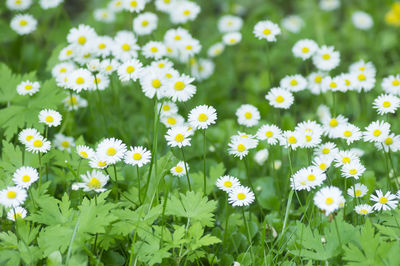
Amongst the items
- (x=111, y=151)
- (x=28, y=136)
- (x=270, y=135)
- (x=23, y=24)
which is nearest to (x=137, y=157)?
(x=111, y=151)

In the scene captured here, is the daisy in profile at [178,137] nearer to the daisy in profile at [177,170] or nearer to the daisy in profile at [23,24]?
the daisy in profile at [177,170]

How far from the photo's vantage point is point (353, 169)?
1.80m

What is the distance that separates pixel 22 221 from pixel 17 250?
103 millimetres

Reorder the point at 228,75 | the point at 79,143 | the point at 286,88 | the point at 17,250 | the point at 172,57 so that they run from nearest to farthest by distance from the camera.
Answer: the point at 17,250 < the point at 79,143 < the point at 286,88 < the point at 172,57 < the point at 228,75

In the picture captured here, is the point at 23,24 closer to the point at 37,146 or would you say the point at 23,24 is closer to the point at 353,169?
the point at 37,146

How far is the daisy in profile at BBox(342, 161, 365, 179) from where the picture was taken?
1.79 meters

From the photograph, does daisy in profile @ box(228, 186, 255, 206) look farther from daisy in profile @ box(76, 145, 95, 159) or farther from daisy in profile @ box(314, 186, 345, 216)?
daisy in profile @ box(76, 145, 95, 159)

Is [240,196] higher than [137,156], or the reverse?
[137,156]

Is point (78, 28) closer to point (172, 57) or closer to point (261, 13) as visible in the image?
point (172, 57)

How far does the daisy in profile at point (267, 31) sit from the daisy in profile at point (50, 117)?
1089mm

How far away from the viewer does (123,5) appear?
249 centimetres

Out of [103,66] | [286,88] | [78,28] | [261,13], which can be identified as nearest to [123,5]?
[78,28]

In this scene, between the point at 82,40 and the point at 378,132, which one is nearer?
the point at 378,132

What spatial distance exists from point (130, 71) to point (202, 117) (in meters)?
0.48
